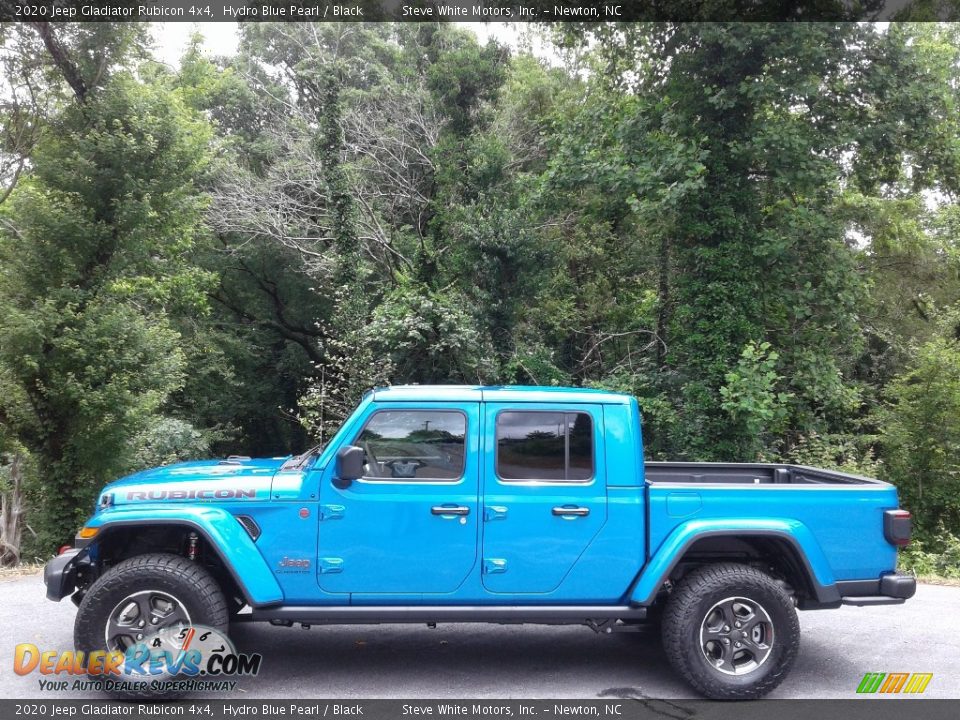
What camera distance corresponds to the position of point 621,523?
16.2 feet

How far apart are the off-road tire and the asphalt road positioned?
1.45 feet

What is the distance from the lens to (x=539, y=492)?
497cm

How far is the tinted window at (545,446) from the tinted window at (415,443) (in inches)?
11.4

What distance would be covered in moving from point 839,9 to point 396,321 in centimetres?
963

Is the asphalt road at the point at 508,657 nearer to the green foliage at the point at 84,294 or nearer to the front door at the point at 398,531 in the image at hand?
the front door at the point at 398,531

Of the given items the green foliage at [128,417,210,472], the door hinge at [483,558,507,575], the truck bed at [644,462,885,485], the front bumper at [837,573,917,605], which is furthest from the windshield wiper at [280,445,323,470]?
the green foliage at [128,417,210,472]

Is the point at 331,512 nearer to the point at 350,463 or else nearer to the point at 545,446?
the point at 350,463

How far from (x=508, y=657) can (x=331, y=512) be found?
1.83 m

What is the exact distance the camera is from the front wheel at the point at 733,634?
15.9ft

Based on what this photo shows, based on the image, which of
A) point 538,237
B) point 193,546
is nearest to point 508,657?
point 193,546

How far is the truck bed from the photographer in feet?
20.1

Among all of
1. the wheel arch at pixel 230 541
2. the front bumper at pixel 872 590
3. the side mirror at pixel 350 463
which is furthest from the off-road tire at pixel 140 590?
the front bumper at pixel 872 590

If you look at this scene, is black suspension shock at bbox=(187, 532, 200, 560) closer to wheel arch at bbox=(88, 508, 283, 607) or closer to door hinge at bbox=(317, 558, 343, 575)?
wheel arch at bbox=(88, 508, 283, 607)

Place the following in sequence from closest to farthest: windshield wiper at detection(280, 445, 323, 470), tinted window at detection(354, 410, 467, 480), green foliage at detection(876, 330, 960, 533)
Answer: tinted window at detection(354, 410, 467, 480) < windshield wiper at detection(280, 445, 323, 470) < green foliage at detection(876, 330, 960, 533)
